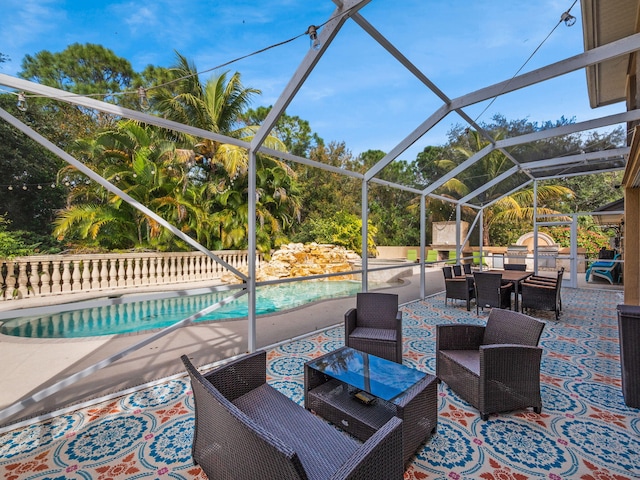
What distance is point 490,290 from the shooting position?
5.34 metres

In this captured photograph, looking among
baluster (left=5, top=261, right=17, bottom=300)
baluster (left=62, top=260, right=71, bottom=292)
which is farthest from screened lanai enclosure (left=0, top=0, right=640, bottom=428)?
baluster (left=62, top=260, right=71, bottom=292)

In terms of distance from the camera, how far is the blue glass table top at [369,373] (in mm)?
2055

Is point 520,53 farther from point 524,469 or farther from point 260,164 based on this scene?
point 260,164

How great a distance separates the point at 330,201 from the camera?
14023 mm

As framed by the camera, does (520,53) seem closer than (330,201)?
Yes

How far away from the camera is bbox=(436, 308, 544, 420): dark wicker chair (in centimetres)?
227

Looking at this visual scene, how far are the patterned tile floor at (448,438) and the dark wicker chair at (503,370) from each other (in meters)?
0.14

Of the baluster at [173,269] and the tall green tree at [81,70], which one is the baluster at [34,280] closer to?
the baluster at [173,269]

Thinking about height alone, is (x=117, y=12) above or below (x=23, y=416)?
above

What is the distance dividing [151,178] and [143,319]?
13.5 ft

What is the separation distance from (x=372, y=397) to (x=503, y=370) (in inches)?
42.8

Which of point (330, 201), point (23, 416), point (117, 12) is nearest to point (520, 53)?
point (117, 12)

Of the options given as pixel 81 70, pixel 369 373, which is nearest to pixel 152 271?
pixel 369 373

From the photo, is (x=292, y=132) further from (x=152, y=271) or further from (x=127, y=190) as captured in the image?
(x=152, y=271)
